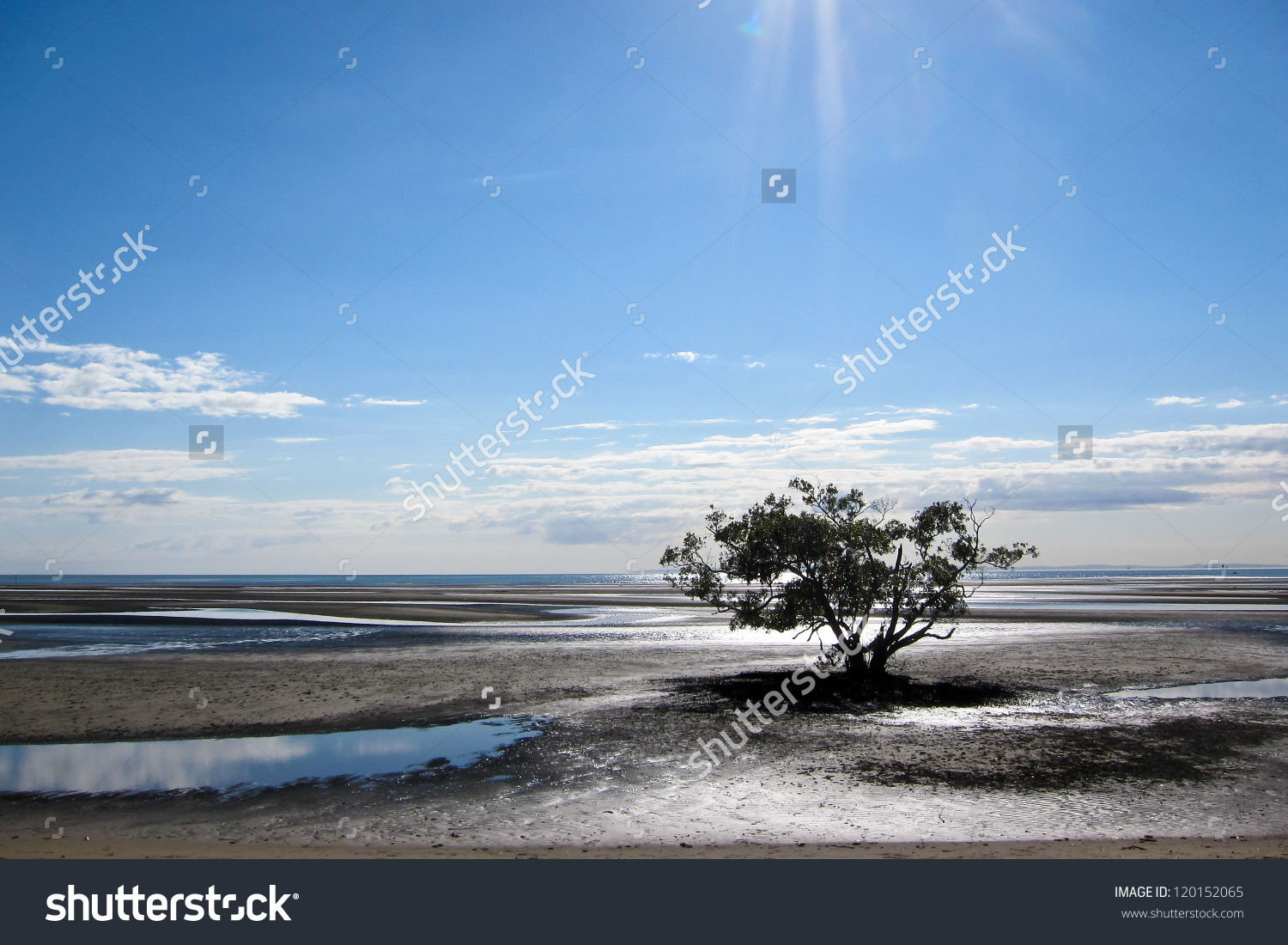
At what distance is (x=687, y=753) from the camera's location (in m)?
17.5

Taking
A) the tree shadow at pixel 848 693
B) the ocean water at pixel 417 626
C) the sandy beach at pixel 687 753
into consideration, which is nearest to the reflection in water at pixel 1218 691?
the sandy beach at pixel 687 753

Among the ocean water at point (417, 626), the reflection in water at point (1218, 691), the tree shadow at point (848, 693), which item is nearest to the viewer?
the tree shadow at point (848, 693)

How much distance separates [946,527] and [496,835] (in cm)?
2052

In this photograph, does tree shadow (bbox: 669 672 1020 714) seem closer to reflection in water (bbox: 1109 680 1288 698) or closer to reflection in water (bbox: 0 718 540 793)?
reflection in water (bbox: 1109 680 1288 698)

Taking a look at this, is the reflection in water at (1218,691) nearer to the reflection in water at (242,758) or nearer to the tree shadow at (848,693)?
the tree shadow at (848,693)

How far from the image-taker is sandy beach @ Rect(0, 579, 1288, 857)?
470 inches

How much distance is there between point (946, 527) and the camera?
27641mm

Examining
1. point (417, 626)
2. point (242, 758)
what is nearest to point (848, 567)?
point (242, 758)

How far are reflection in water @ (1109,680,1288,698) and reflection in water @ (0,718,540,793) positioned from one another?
758 inches

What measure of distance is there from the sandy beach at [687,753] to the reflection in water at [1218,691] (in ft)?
2.30

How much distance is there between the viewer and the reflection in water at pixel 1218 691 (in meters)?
24.6

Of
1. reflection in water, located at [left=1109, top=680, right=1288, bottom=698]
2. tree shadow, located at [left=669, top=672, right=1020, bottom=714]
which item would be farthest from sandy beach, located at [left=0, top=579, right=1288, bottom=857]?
reflection in water, located at [left=1109, top=680, right=1288, bottom=698]

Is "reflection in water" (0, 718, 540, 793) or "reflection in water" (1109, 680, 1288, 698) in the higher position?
"reflection in water" (0, 718, 540, 793)
